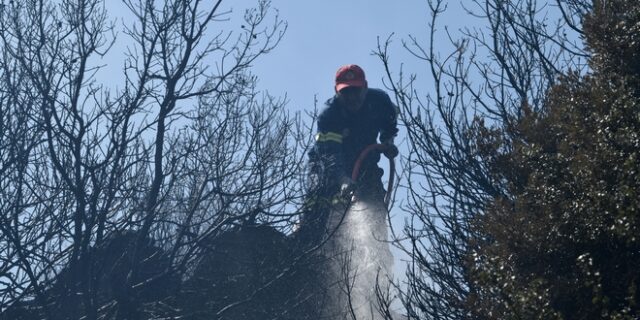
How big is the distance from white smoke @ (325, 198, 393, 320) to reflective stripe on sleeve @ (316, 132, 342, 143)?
0.80m

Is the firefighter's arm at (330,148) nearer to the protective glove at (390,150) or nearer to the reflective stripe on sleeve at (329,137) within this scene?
the reflective stripe on sleeve at (329,137)

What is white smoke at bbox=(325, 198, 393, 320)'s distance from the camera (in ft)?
42.3

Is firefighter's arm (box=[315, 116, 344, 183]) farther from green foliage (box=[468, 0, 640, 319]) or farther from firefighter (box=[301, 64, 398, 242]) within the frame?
green foliage (box=[468, 0, 640, 319])

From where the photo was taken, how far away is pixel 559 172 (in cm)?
719

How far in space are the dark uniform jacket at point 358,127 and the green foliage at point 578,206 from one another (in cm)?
593

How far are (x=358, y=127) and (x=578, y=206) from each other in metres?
8.01

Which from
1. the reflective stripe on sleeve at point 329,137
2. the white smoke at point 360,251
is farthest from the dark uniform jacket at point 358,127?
the white smoke at point 360,251

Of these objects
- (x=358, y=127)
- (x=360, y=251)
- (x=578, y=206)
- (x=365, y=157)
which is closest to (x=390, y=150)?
(x=365, y=157)

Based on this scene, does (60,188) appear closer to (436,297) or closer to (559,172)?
(436,297)

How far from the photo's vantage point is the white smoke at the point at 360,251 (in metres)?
12.9

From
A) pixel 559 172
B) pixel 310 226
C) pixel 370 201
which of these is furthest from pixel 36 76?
pixel 559 172

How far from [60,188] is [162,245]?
180cm

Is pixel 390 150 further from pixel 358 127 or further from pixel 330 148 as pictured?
pixel 330 148

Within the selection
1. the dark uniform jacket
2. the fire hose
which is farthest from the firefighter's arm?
the fire hose
